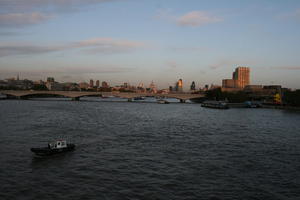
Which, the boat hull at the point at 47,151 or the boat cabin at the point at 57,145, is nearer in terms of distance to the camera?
the boat hull at the point at 47,151

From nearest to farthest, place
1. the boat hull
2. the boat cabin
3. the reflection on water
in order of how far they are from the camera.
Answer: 1. the reflection on water
2. the boat hull
3. the boat cabin

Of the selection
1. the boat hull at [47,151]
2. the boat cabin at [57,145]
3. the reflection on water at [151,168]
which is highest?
the boat cabin at [57,145]

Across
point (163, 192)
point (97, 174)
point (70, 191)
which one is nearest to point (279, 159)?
point (163, 192)

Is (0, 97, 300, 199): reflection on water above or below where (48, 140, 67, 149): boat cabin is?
below

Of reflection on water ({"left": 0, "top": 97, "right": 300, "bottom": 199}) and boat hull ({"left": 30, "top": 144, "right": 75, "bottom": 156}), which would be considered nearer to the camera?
reflection on water ({"left": 0, "top": 97, "right": 300, "bottom": 199})

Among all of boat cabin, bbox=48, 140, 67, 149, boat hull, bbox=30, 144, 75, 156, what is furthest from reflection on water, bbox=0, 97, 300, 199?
boat cabin, bbox=48, 140, 67, 149

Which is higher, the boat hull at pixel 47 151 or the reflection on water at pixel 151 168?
the boat hull at pixel 47 151

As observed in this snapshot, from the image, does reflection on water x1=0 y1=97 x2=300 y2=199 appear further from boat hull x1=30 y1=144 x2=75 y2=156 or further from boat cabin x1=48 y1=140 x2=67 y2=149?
boat cabin x1=48 y1=140 x2=67 y2=149

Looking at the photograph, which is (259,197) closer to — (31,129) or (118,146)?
(118,146)

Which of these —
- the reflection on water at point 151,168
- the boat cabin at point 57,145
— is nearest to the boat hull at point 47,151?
the boat cabin at point 57,145

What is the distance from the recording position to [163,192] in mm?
16781

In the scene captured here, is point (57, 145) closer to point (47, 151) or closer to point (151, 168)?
point (47, 151)

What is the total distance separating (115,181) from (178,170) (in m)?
4.48

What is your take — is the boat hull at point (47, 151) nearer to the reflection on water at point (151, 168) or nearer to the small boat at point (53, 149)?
the small boat at point (53, 149)
